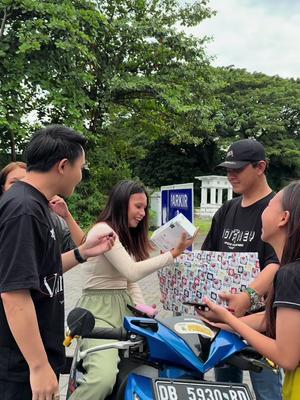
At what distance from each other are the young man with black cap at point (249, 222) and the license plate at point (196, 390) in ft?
2.98

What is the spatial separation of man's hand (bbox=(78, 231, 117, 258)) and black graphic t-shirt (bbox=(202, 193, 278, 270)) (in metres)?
0.82

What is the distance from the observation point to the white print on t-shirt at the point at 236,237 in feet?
9.05

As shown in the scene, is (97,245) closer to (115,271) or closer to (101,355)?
(115,271)

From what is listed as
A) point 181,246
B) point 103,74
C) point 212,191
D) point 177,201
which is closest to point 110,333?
point 181,246

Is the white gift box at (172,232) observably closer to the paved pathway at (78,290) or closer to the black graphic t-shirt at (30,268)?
the black graphic t-shirt at (30,268)

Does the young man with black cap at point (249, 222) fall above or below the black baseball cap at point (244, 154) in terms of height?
below

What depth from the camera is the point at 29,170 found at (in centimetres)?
194

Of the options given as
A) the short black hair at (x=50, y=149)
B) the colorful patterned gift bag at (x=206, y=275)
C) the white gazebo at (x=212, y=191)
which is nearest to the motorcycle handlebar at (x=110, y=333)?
the short black hair at (x=50, y=149)

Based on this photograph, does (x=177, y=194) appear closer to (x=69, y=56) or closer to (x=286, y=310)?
(x=286, y=310)

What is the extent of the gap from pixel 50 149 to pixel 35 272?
0.50 m

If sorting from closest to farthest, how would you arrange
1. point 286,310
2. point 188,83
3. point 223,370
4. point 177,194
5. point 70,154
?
point 286,310 → point 70,154 → point 223,370 → point 177,194 → point 188,83

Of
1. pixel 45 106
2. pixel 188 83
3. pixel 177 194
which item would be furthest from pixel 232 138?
pixel 177 194

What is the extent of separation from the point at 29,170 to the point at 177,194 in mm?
2278

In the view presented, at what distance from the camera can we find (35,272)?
1.74m
